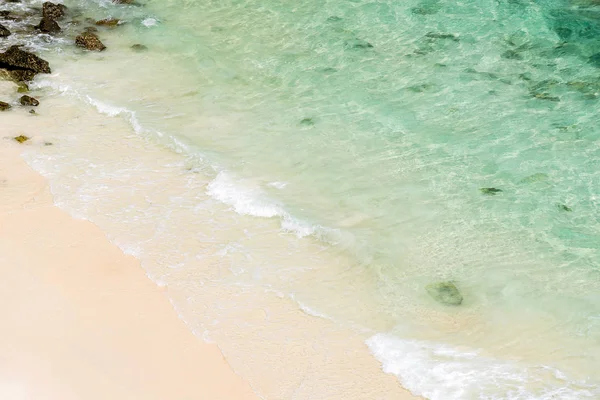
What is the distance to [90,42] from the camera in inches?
644

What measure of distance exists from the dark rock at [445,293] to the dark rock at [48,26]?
38.2ft

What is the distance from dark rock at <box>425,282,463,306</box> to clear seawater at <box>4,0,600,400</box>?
0.12m

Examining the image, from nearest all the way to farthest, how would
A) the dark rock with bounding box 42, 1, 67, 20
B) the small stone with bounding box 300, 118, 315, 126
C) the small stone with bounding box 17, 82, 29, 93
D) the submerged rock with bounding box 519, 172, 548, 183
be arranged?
the submerged rock with bounding box 519, 172, 548, 183 < the small stone with bounding box 300, 118, 315, 126 < the small stone with bounding box 17, 82, 29, 93 < the dark rock with bounding box 42, 1, 67, 20

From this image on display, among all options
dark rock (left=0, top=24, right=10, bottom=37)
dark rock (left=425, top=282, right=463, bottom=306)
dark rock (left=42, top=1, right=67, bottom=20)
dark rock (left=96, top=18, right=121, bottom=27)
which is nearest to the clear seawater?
dark rock (left=425, top=282, right=463, bottom=306)

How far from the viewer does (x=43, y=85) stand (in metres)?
14.9

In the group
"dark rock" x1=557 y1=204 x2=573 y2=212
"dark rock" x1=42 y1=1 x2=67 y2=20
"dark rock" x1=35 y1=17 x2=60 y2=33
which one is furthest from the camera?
"dark rock" x1=42 y1=1 x2=67 y2=20

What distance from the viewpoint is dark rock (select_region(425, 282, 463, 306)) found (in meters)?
9.41

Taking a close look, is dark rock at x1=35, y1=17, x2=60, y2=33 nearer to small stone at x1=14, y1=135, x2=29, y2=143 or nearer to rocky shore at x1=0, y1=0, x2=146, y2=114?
rocky shore at x1=0, y1=0, x2=146, y2=114

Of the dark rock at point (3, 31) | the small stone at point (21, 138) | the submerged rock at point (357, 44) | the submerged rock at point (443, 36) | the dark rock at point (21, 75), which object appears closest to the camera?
the small stone at point (21, 138)

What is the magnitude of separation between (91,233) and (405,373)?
4869mm

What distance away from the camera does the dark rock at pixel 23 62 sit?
15195 millimetres

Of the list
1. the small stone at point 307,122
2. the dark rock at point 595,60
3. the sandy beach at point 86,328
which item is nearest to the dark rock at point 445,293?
the sandy beach at point 86,328

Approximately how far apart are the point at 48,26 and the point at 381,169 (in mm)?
9344

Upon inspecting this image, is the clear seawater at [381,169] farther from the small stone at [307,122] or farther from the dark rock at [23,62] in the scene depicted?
the dark rock at [23,62]
